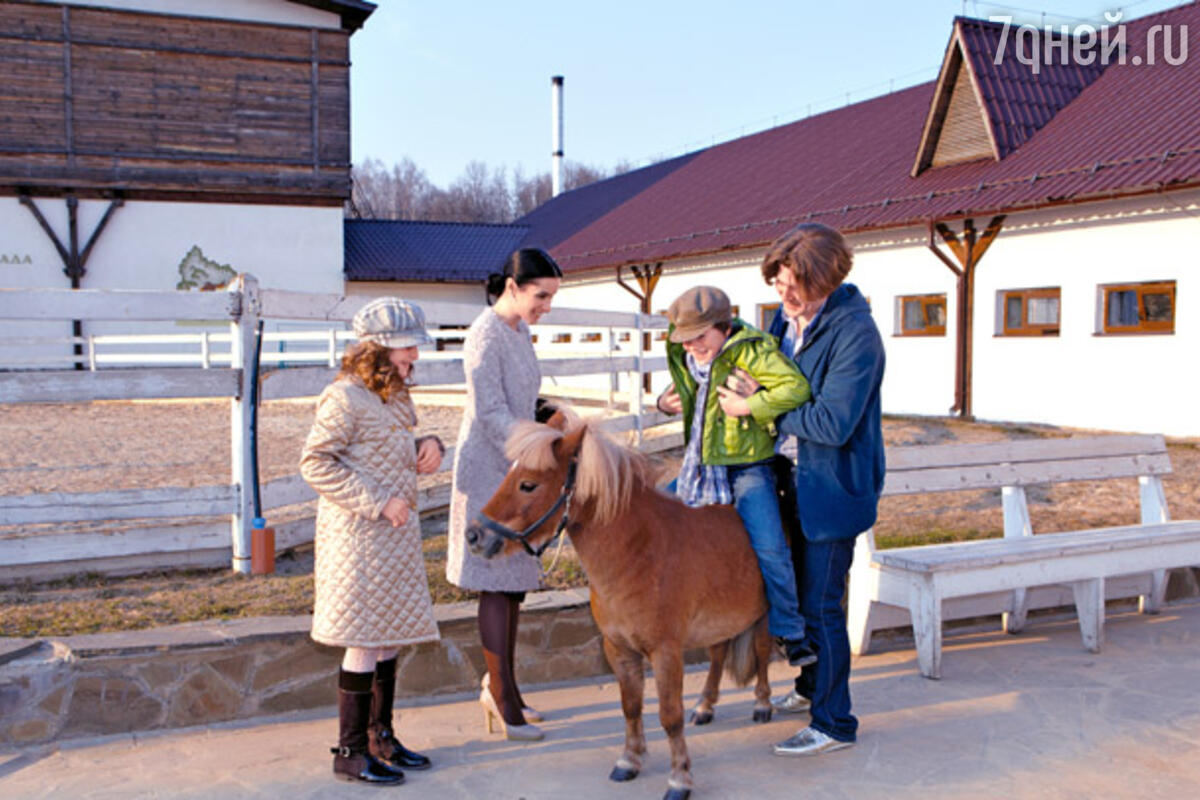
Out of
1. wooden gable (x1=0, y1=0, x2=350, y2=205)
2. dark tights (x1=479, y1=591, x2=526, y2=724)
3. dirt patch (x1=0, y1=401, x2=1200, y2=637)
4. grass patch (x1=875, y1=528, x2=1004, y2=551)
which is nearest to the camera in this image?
dark tights (x1=479, y1=591, x2=526, y2=724)

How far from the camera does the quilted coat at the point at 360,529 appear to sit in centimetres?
362

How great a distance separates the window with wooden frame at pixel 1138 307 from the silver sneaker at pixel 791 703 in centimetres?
1078

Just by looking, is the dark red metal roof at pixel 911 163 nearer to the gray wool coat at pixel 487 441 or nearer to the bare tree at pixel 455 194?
the gray wool coat at pixel 487 441

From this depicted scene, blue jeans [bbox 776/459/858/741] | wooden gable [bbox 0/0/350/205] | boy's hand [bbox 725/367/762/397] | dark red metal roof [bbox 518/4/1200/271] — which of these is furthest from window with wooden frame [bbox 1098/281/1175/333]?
wooden gable [bbox 0/0/350/205]

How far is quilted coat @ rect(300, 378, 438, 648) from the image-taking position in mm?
3621

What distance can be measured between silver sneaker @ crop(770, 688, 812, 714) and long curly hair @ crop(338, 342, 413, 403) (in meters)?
2.16

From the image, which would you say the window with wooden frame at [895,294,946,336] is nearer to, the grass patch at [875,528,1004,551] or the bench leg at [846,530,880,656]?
the grass patch at [875,528,1004,551]

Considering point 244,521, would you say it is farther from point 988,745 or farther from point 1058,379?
point 1058,379

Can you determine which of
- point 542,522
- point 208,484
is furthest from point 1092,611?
point 208,484

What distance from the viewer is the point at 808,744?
12.8 feet

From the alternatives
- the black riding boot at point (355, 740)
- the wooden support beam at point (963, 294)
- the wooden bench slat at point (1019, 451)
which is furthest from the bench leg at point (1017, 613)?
the wooden support beam at point (963, 294)


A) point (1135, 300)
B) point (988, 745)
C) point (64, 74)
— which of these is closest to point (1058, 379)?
point (1135, 300)

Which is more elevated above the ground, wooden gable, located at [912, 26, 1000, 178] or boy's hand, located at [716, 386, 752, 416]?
wooden gable, located at [912, 26, 1000, 178]

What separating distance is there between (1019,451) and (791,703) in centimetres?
245
